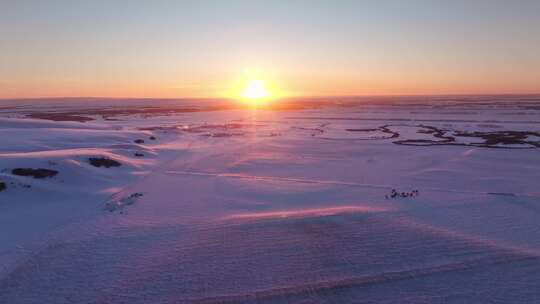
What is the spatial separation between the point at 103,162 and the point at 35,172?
2974 millimetres

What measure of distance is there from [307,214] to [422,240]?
2741mm

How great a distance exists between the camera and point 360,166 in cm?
1603

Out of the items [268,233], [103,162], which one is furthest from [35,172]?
[268,233]

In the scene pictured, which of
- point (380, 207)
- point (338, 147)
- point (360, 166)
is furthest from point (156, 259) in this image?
point (338, 147)

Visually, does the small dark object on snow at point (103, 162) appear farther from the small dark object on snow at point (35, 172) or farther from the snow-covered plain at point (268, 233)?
the small dark object on snow at point (35, 172)

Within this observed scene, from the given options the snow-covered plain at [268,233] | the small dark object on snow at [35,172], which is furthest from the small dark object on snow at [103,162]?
the small dark object on snow at [35,172]

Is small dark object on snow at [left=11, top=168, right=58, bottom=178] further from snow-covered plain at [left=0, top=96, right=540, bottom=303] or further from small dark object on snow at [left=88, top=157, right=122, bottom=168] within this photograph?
small dark object on snow at [left=88, top=157, right=122, bottom=168]

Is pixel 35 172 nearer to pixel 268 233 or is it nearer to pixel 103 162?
pixel 103 162

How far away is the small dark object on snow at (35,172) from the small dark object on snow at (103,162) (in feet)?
7.16

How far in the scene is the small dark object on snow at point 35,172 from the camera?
468 inches

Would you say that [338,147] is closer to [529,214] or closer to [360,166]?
[360,166]

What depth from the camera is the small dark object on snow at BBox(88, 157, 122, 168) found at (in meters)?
14.6

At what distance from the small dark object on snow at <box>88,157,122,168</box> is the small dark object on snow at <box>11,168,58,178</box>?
2.18 meters

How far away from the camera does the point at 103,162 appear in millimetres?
14906
